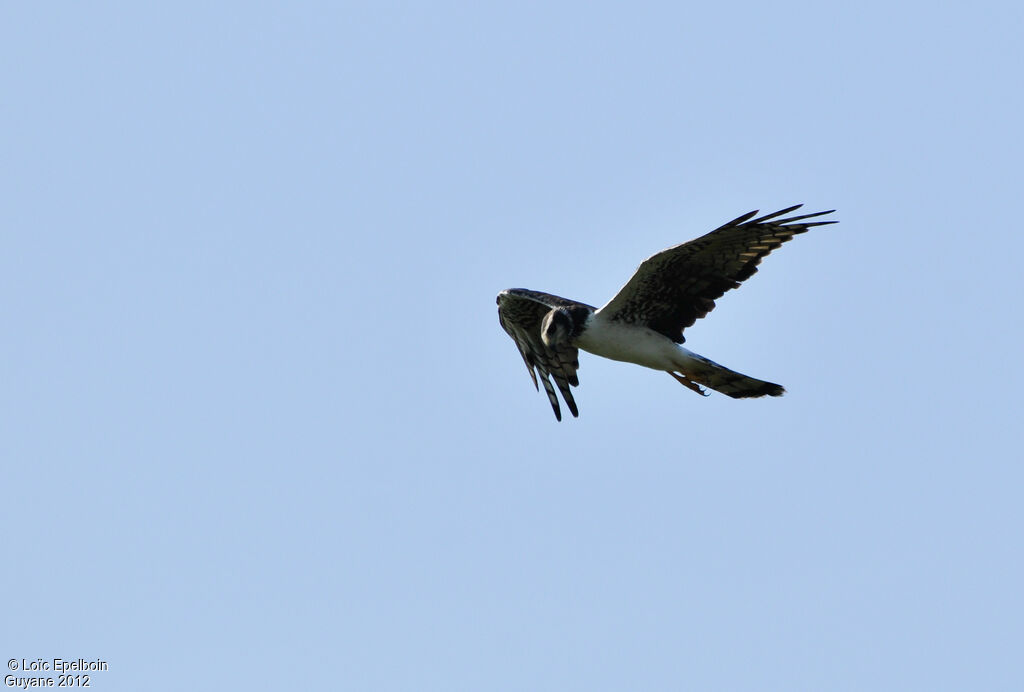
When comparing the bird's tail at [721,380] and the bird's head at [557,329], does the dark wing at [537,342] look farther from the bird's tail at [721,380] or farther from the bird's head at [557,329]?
the bird's tail at [721,380]

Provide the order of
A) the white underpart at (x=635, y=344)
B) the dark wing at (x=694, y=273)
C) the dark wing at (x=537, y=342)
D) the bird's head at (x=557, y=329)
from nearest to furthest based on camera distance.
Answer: the dark wing at (x=694, y=273), the white underpart at (x=635, y=344), the bird's head at (x=557, y=329), the dark wing at (x=537, y=342)

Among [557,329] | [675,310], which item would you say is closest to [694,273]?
[675,310]

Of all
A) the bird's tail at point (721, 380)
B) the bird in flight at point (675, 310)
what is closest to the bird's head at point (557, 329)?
the bird in flight at point (675, 310)

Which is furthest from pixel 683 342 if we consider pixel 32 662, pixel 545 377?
pixel 32 662

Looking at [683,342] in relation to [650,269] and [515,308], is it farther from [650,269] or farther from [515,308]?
[515,308]

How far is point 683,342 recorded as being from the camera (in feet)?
52.2

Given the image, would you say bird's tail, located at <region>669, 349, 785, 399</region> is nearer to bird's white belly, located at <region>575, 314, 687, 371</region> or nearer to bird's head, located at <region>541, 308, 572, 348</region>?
bird's white belly, located at <region>575, 314, 687, 371</region>

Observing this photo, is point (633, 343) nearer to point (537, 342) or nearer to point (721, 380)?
point (721, 380)

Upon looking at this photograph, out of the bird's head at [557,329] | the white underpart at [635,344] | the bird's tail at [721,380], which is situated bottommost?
the bird's tail at [721,380]

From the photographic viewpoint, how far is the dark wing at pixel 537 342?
16.7 m

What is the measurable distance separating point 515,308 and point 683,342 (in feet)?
A: 6.67

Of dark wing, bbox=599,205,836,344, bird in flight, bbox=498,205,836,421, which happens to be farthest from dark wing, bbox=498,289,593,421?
dark wing, bbox=599,205,836,344

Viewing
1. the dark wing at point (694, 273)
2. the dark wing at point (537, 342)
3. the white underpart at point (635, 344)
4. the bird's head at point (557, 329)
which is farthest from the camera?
the dark wing at point (537, 342)

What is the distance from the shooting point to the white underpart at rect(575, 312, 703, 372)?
51.6ft
